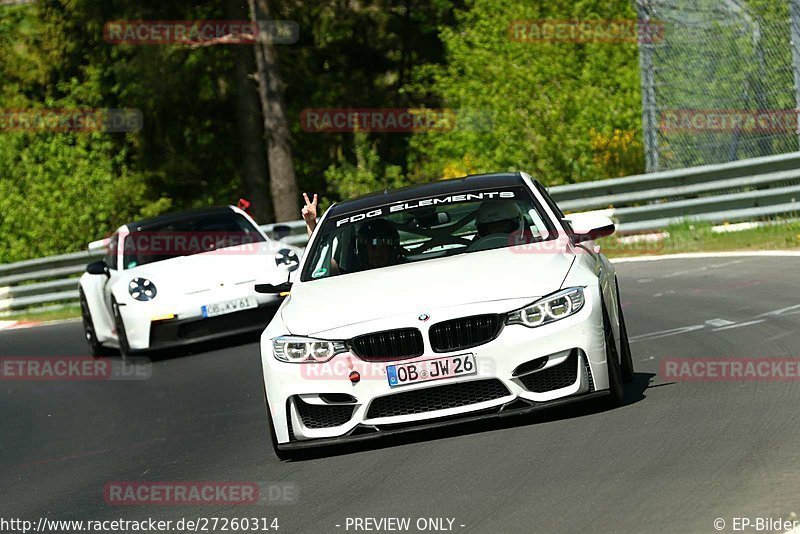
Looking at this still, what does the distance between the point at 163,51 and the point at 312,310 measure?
95.6 feet

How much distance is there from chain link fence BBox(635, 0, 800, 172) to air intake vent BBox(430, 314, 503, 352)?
11.9m

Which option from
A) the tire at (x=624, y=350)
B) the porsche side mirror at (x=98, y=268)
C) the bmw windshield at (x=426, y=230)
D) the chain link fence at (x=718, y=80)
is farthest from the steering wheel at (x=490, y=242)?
the chain link fence at (x=718, y=80)

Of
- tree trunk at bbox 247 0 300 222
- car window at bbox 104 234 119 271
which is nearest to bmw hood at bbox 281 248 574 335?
car window at bbox 104 234 119 271

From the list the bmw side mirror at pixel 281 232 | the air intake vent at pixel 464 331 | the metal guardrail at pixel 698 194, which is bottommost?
the metal guardrail at pixel 698 194

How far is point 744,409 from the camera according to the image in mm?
7734

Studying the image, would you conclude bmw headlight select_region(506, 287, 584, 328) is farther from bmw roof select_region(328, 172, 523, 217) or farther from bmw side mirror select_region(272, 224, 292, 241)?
bmw side mirror select_region(272, 224, 292, 241)

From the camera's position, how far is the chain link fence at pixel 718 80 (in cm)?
1886

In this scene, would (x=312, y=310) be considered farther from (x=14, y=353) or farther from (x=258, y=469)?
(x=14, y=353)

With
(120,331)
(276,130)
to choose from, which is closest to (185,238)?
(120,331)

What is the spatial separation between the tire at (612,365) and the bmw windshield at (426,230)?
3.21 ft

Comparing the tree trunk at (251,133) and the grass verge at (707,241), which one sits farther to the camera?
the tree trunk at (251,133)

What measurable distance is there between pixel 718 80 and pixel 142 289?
30.3 ft

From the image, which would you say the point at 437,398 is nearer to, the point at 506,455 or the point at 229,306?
the point at 506,455

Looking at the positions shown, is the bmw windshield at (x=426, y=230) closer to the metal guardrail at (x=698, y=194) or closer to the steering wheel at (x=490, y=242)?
the steering wheel at (x=490, y=242)
